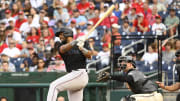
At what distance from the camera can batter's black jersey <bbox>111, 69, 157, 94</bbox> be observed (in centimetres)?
771

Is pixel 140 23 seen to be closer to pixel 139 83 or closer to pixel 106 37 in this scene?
pixel 106 37

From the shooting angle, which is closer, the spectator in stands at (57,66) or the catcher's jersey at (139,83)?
the catcher's jersey at (139,83)

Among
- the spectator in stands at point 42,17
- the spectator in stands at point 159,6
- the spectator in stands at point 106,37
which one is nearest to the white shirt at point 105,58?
the spectator in stands at point 106,37

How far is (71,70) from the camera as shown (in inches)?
331

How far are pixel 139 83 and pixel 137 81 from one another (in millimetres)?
59

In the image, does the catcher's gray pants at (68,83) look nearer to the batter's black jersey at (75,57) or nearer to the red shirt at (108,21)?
the batter's black jersey at (75,57)

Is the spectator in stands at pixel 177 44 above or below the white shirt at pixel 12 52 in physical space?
above

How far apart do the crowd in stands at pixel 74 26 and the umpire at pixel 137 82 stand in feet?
13.8

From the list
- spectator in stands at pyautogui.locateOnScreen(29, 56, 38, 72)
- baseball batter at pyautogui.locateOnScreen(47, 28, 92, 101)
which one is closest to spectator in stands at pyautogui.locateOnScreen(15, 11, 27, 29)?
spectator in stands at pyautogui.locateOnScreen(29, 56, 38, 72)

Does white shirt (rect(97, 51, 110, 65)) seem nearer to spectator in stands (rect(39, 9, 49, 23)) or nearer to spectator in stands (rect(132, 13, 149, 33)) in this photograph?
spectator in stands (rect(132, 13, 149, 33))

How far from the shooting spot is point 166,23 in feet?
47.1

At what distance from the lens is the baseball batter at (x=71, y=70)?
819cm

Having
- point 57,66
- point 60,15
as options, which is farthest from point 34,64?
point 60,15

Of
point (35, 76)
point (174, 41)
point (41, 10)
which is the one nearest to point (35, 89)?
point (35, 76)
